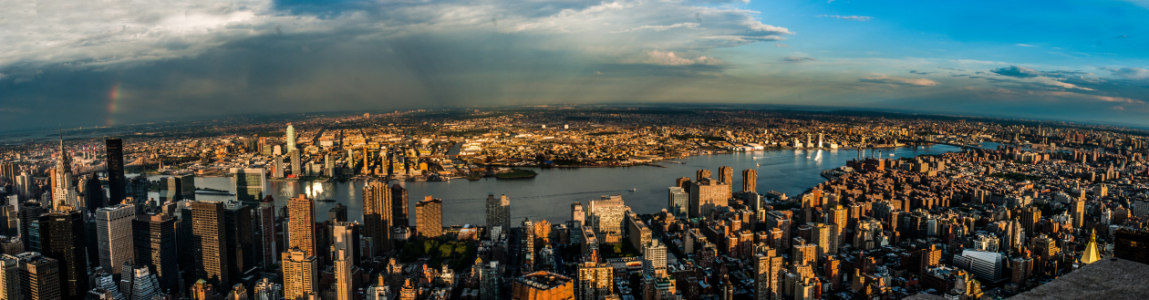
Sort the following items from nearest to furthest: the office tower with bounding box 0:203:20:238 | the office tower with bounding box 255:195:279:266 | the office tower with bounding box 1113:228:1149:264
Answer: the office tower with bounding box 1113:228:1149:264 < the office tower with bounding box 255:195:279:266 < the office tower with bounding box 0:203:20:238

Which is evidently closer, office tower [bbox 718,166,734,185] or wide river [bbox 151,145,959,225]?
wide river [bbox 151,145,959,225]

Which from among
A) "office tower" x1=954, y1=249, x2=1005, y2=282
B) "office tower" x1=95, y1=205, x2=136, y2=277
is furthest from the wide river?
"office tower" x1=954, y1=249, x2=1005, y2=282

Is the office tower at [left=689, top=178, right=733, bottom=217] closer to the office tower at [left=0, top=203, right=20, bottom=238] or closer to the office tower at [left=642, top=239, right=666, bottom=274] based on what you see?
the office tower at [left=642, top=239, right=666, bottom=274]

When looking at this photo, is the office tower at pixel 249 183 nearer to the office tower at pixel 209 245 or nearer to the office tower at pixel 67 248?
the office tower at pixel 209 245

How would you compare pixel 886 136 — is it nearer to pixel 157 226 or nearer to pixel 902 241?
pixel 902 241

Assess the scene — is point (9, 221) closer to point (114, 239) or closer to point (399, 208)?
point (114, 239)

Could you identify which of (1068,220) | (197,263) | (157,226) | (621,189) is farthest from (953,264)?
(157,226)
